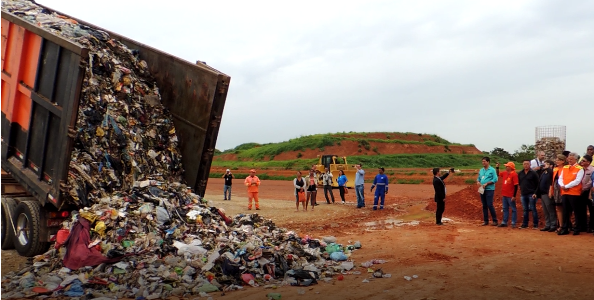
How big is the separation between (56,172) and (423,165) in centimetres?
5022

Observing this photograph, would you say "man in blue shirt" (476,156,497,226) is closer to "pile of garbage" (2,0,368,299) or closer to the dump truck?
"pile of garbage" (2,0,368,299)

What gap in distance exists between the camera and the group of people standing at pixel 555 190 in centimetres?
970

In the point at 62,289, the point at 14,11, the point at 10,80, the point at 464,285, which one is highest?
the point at 14,11

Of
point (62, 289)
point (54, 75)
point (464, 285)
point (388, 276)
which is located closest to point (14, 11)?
point (54, 75)

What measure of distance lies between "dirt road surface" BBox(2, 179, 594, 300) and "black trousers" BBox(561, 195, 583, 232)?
261 millimetres

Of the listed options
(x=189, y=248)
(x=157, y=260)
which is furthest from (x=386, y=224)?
(x=157, y=260)

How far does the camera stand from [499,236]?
9.97 meters

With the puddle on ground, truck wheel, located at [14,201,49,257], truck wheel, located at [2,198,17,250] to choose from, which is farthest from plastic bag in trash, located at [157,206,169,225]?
the puddle on ground

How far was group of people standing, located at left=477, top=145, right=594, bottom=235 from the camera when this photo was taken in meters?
9.70

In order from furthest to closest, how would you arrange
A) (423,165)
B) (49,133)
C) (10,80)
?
(423,165) → (10,80) → (49,133)

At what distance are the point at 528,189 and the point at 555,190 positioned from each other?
81cm

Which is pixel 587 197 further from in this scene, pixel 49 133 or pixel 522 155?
pixel 522 155

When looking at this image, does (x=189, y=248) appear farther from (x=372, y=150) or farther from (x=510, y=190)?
(x=372, y=150)

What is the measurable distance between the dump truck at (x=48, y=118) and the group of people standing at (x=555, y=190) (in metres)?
6.19
